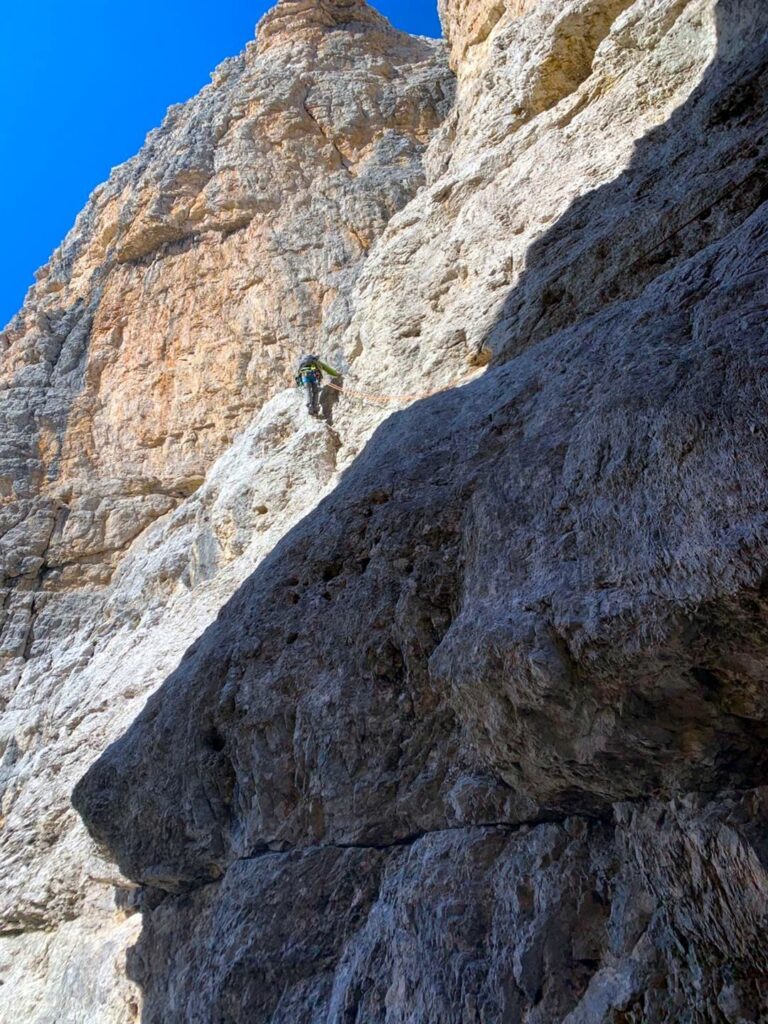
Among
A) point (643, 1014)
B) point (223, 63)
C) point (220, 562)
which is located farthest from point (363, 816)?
point (223, 63)

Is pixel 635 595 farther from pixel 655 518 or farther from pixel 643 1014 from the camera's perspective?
pixel 643 1014

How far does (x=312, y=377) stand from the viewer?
1494 cm

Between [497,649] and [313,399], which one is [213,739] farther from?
[313,399]

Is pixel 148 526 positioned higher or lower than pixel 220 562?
higher

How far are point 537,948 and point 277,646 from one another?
3909 mm

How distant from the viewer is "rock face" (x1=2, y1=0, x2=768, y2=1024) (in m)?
3.99

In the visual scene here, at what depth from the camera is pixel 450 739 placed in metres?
6.07

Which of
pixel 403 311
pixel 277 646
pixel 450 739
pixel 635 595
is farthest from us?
pixel 403 311

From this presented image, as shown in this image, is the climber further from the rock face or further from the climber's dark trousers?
the rock face

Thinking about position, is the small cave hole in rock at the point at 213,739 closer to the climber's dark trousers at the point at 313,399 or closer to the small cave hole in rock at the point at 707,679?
the small cave hole in rock at the point at 707,679

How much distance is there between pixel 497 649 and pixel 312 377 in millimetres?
10870

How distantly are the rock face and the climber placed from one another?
55cm

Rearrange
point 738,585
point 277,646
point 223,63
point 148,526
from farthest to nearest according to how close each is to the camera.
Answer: point 223,63, point 148,526, point 277,646, point 738,585

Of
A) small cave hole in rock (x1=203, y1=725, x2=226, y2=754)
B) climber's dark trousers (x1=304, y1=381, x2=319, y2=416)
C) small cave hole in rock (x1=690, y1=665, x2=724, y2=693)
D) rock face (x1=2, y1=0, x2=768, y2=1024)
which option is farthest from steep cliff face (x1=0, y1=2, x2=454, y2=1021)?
small cave hole in rock (x1=690, y1=665, x2=724, y2=693)
